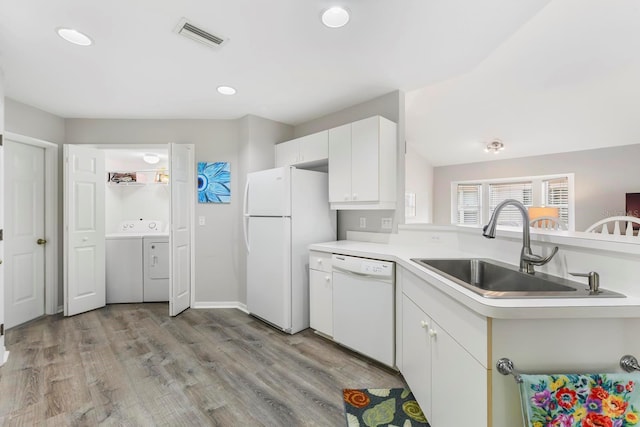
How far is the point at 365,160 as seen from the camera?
8.55 feet

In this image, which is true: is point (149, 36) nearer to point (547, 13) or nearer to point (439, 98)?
point (547, 13)

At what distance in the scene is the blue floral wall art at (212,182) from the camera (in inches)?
139

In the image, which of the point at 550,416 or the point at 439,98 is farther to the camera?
the point at 439,98

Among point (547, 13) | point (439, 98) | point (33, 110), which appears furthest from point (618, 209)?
point (33, 110)

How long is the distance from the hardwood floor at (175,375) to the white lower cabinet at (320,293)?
0.50ft

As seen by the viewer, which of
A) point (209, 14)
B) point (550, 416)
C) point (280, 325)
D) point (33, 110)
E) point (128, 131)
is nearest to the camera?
point (550, 416)

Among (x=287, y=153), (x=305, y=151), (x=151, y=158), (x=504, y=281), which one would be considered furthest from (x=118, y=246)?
(x=504, y=281)

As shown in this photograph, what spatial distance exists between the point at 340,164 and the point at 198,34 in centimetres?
154

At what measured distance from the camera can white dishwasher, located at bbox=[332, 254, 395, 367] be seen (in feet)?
6.72

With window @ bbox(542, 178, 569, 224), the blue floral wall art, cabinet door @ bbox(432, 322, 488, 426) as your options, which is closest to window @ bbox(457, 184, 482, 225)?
window @ bbox(542, 178, 569, 224)

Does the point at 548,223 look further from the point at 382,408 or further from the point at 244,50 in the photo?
the point at 244,50

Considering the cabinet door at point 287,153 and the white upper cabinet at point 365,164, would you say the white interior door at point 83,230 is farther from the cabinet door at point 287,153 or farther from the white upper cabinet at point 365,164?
the white upper cabinet at point 365,164

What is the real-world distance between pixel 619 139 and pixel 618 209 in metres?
1.08

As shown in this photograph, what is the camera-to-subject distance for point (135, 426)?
158cm
